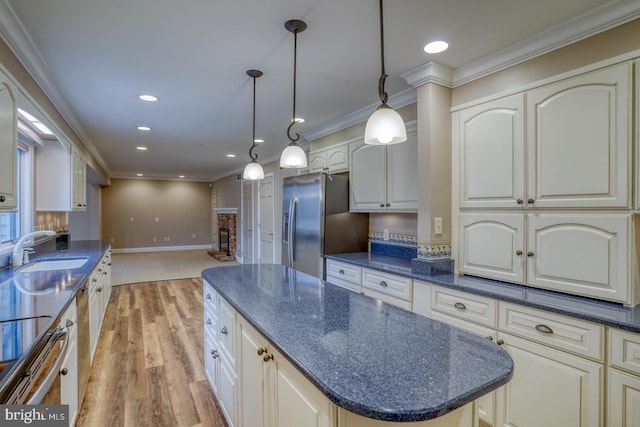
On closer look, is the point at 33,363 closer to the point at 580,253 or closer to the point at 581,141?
the point at 580,253

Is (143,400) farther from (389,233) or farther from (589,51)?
(589,51)

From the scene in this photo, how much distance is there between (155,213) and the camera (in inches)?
415

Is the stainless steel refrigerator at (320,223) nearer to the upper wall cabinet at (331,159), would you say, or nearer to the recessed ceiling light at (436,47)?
the upper wall cabinet at (331,159)

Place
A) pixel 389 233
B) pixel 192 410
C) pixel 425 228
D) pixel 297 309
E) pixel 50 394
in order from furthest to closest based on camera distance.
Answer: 1. pixel 389 233
2. pixel 425 228
3. pixel 192 410
4. pixel 297 309
5. pixel 50 394

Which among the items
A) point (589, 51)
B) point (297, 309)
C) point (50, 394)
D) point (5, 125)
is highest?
point (589, 51)

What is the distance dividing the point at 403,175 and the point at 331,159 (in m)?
1.21

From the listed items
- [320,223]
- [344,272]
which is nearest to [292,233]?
[320,223]

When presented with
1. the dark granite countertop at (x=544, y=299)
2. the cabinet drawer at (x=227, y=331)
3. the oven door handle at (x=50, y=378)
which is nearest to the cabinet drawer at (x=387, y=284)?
the dark granite countertop at (x=544, y=299)

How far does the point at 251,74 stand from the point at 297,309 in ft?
6.33

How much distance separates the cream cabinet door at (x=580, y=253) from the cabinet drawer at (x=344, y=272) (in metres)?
1.39

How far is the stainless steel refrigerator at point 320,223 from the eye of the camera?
347cm

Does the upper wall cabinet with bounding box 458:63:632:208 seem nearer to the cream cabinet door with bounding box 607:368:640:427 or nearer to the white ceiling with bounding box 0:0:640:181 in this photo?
the white ceiling with bounding box 0:0:640:181

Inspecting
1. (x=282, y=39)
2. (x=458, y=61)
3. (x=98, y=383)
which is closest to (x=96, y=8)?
(x=282, y=39)

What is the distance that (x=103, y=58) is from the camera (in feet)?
7.60
